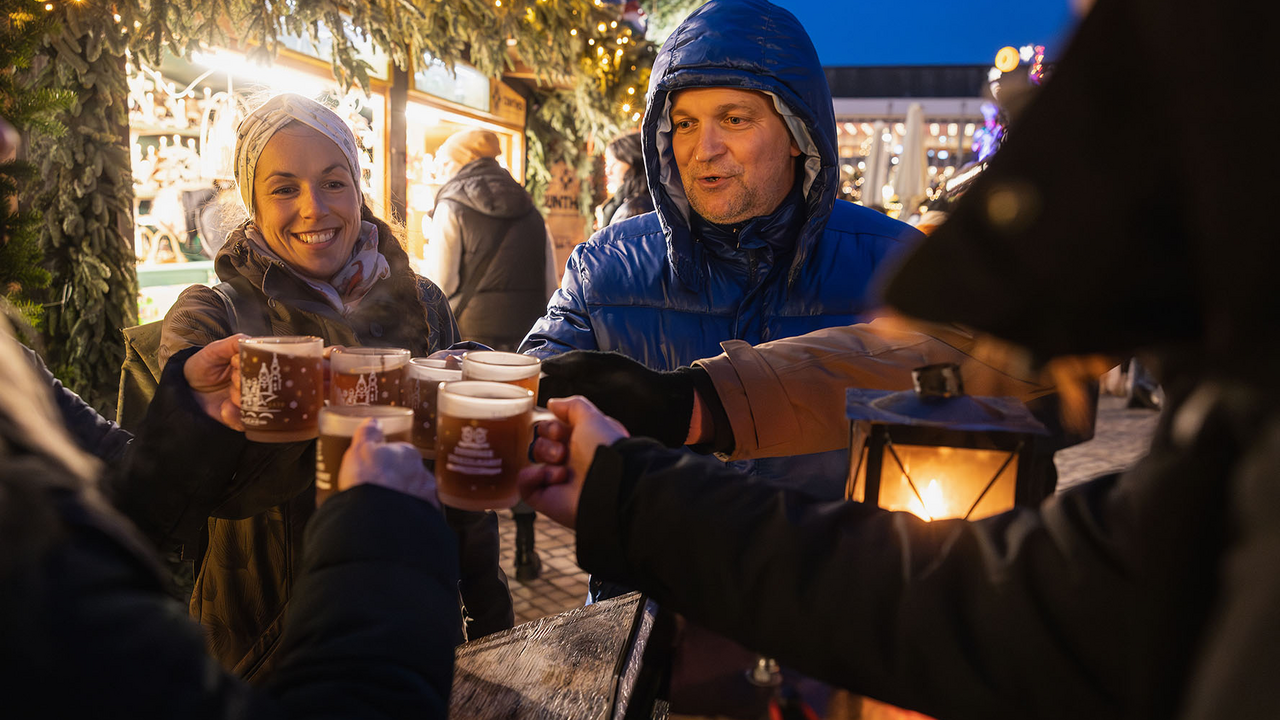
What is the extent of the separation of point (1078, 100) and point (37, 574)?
993mm

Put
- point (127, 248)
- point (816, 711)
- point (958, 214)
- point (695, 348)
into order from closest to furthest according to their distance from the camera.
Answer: point (958, 214), point (816, 711), point (695, 348), point (127, 248)

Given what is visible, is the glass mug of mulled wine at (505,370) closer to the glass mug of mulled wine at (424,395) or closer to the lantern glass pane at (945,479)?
the glass mug of mulled wine at (424,395)

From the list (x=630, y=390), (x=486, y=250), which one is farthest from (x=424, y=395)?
(x=486, y=250)

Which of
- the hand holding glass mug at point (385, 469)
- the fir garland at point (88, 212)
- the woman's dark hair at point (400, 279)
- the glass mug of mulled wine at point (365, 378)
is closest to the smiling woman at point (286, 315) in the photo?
the woman's dark hair at point (400, 279)

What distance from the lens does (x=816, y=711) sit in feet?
4.33

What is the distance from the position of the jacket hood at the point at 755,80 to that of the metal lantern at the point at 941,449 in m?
0.83

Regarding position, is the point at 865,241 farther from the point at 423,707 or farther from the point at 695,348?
the point at 423,707

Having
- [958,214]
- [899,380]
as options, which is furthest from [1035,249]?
[899,380]

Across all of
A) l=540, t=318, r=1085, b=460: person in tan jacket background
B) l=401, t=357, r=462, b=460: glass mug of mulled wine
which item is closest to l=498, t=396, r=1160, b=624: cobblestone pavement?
l=540, t=318, r=1085, b=460: person in tan jacket background

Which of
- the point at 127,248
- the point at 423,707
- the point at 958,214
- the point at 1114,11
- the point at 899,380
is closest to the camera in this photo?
the point at 1114,11

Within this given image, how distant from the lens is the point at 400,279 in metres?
2.68

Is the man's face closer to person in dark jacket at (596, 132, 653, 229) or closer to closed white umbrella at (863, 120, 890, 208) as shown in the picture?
person in dark jacket at (596, 132, 653, 229)

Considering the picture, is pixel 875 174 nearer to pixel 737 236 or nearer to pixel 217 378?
pixel 737 236

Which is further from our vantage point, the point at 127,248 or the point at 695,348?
the point at 127,248
